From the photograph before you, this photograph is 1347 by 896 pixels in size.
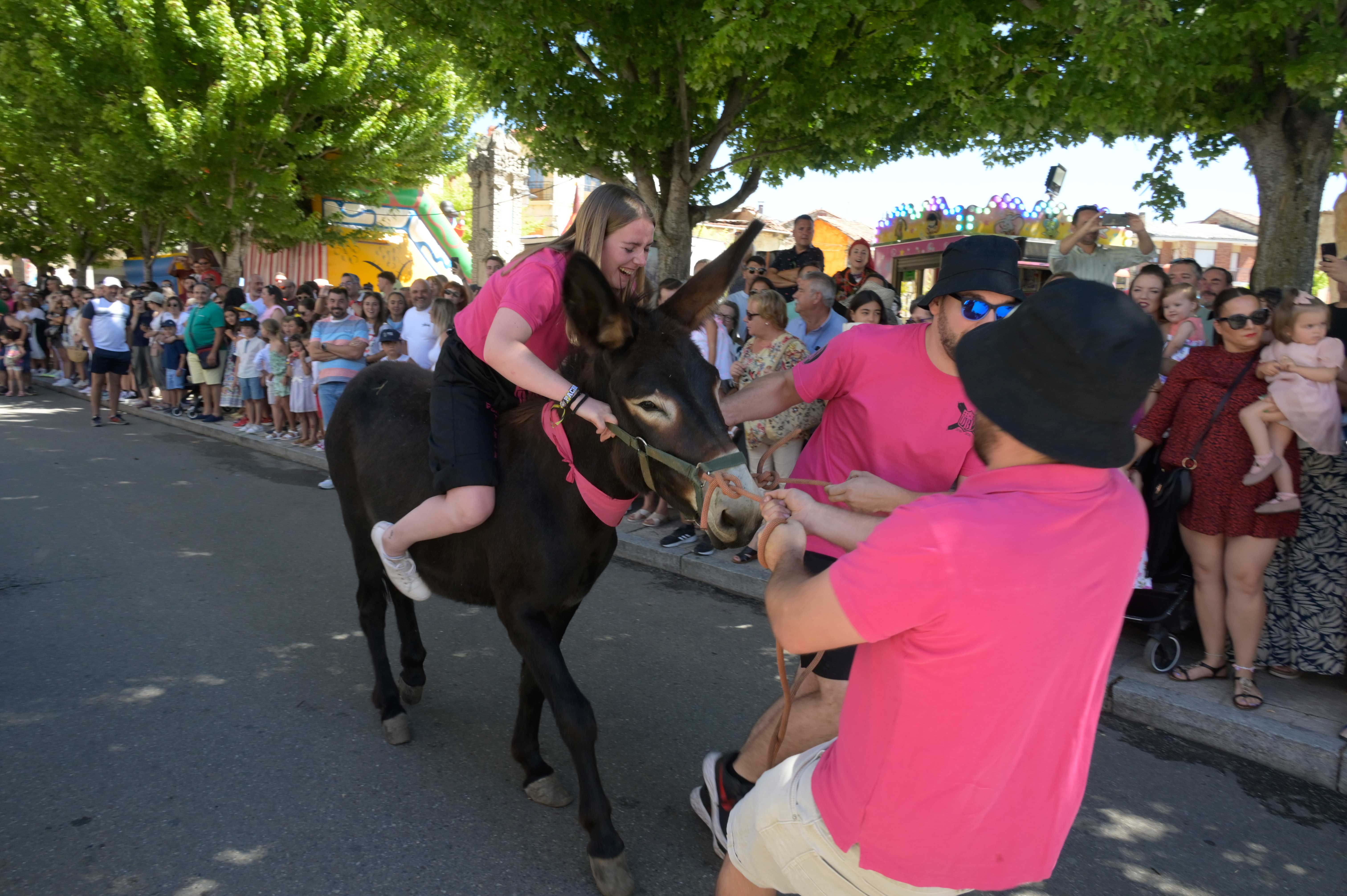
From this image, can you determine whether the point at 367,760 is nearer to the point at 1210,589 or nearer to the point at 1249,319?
the point at 1210,589

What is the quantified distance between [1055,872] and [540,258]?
9.80 feet

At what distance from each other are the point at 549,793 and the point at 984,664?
8.13 ft

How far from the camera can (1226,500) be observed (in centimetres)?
440

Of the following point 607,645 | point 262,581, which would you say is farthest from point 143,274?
point 607,645

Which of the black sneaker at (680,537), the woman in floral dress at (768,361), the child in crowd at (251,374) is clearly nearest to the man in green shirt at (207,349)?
the child in crowd at (251,374)

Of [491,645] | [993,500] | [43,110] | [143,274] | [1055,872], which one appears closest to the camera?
[993,500]

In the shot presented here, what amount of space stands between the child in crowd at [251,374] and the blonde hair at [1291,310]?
1226 centimetres

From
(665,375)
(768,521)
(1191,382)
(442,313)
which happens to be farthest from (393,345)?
(768,521)

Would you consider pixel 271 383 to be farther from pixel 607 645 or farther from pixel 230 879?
pixel 230 879

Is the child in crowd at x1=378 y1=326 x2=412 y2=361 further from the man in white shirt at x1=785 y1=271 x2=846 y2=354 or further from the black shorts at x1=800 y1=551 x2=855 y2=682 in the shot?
the black shorts at x1=800 y1=551 x2=855 y2=682

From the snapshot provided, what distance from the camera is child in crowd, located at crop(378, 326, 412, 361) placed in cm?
935

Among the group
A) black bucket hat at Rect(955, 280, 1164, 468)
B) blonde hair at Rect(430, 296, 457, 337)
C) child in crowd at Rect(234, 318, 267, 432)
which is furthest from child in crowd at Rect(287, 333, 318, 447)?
black bucket hat at Rect(955, 280, 1164, 468)

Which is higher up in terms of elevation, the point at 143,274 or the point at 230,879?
the point at 143,274

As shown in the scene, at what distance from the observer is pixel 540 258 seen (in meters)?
2.96
